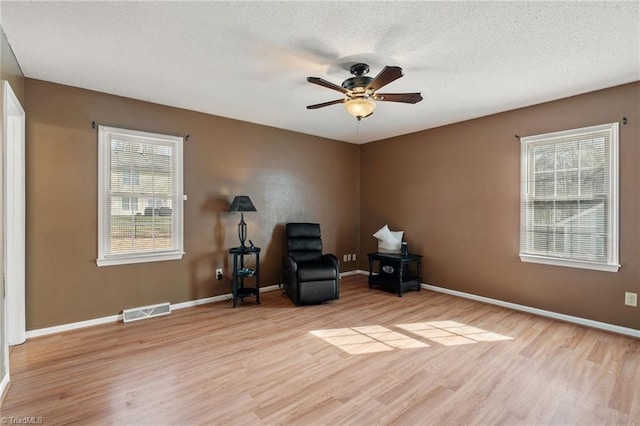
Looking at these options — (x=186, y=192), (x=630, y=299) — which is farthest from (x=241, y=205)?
(x=630, y=299)

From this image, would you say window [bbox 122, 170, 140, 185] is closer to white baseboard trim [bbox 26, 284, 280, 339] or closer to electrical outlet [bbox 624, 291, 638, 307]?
white baseboard trim [bbox 26, 284, 280, 339]

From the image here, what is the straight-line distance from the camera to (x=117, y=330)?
3250 mm

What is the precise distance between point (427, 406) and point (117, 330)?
3078 mm

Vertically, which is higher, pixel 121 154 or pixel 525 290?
pixel 121 154

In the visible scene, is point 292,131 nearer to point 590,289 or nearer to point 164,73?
point 164,73

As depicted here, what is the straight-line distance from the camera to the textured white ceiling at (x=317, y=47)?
6.61 feet

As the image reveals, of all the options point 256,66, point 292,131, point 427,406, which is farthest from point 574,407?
point 292,131

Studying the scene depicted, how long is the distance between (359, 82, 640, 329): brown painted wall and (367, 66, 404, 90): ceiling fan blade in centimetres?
244

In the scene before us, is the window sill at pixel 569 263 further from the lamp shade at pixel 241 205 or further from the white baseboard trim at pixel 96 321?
the white baseboard trim at pixel 96 321

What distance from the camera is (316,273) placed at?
4.06 metres

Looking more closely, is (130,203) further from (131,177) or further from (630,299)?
(630,299)

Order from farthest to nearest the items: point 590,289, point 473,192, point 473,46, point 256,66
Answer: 1. point 473,192
2. point 590,289
3. point 256,66
4. point 473,46

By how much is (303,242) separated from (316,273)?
2.65 ft

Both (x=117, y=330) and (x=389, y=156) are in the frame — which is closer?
(x=117, y=330)
